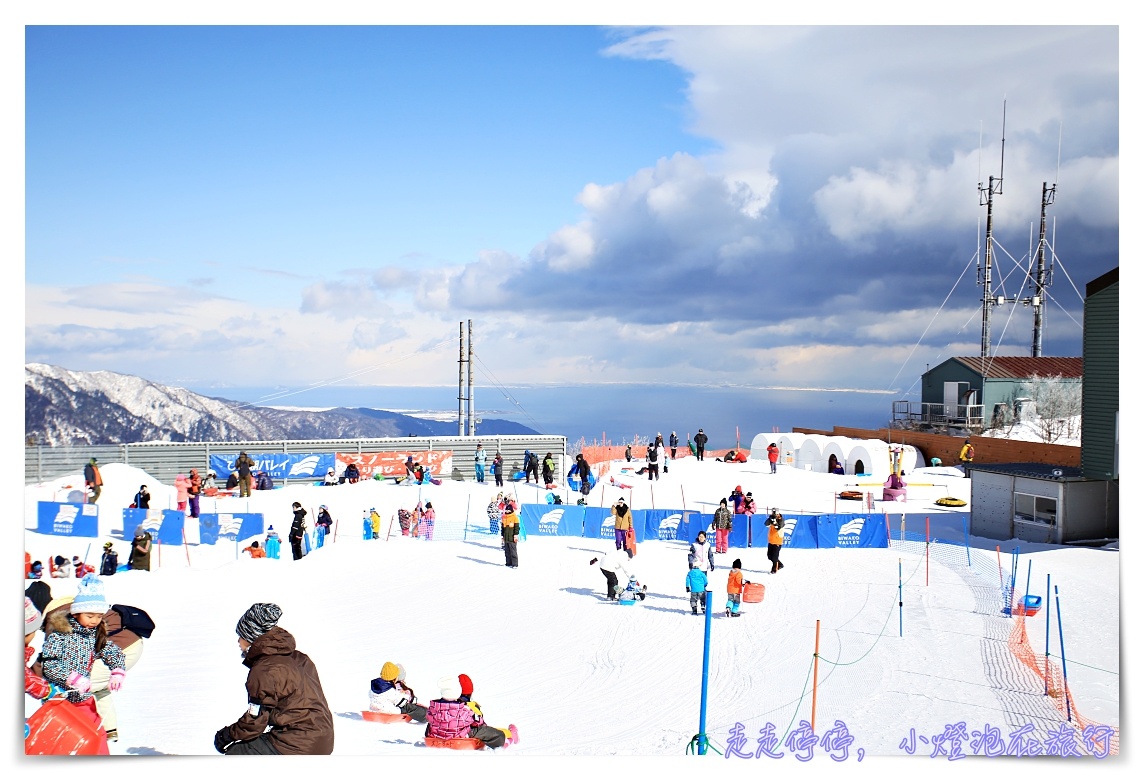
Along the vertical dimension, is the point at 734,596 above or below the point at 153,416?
below

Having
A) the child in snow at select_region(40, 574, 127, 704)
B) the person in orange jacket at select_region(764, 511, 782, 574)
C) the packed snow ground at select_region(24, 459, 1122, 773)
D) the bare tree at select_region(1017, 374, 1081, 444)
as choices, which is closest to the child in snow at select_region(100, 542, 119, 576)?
the packed snow ground at select_region(24, 459, 1122, 773)

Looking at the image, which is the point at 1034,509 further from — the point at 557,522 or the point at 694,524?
the point at 557,522

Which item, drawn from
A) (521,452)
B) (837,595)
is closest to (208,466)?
(521,452)

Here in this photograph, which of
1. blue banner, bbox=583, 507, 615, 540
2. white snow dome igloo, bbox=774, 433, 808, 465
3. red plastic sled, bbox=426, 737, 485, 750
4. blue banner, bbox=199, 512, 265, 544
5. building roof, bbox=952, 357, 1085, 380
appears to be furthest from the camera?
building roof, bbox=952, 357, 1085, 380

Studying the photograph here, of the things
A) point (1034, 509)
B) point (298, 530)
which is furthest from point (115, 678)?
point (1034, 509)

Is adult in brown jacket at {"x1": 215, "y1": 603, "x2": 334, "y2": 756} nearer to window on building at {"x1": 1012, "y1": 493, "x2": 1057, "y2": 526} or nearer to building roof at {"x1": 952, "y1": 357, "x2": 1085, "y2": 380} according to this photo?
window on building at {"x1": 1012, "y1": 493, "x2": 1057, "y2": 526}

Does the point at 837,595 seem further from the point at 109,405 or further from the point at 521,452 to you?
the point at 109,405
